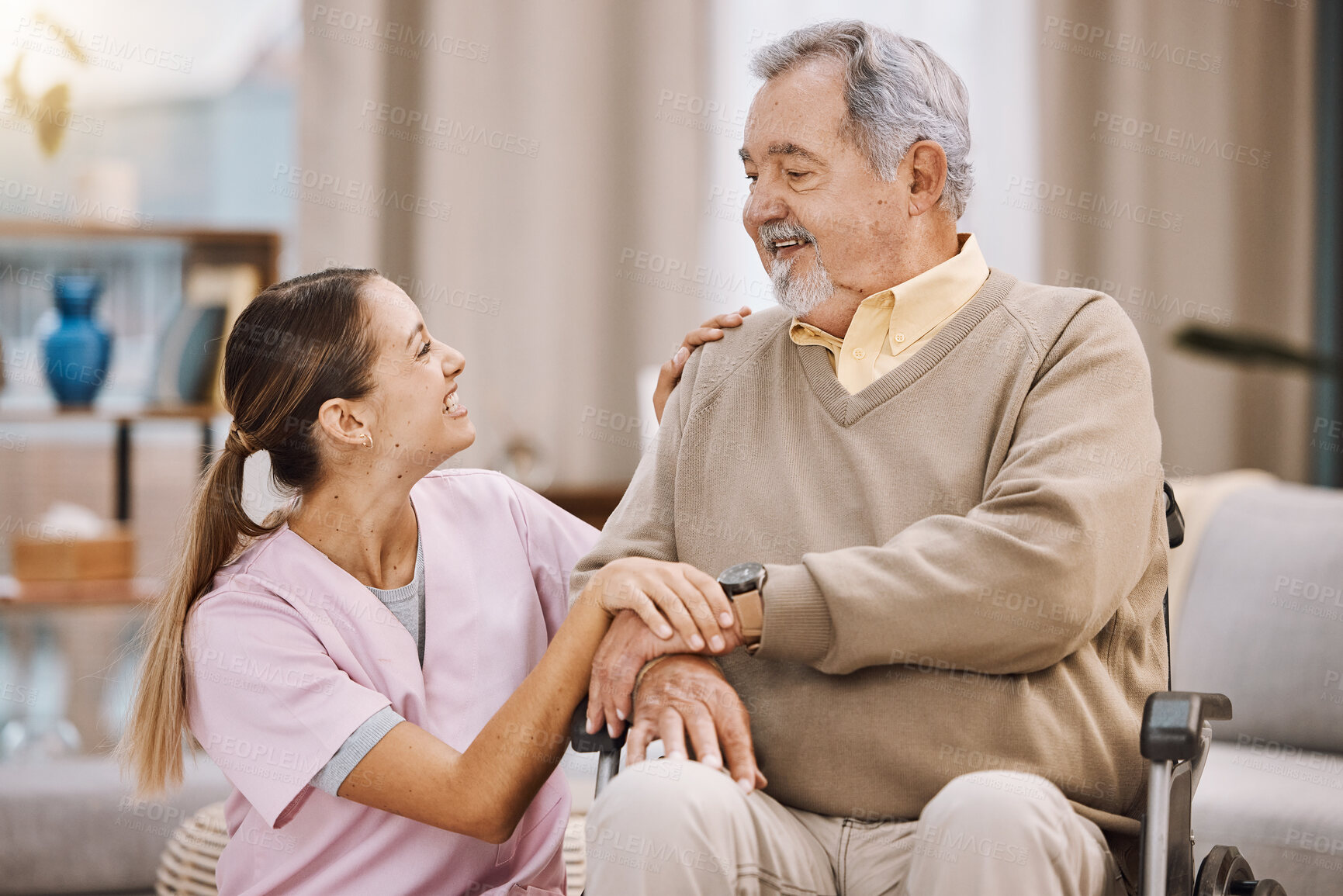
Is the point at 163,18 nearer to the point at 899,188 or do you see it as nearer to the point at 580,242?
the point at 580,242

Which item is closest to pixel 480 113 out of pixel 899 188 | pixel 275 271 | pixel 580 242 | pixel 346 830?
pixel 580 242

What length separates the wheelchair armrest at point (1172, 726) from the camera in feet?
4.03

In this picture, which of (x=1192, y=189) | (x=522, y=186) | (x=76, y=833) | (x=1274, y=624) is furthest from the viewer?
(x=1192, y=189)

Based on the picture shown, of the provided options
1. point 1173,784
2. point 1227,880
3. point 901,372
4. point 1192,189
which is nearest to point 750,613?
point 901,372

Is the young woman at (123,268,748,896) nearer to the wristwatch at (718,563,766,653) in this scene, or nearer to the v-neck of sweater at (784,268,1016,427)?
the wristwatch at (718,563,766,653)

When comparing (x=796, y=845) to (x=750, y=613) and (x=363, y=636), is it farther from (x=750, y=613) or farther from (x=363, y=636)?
(x=363, y=636)

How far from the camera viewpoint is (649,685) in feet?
4.61

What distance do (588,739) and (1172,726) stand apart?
605 millimetres

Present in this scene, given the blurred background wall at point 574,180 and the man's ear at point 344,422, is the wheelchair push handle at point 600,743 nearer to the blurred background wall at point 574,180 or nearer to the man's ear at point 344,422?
the man's ear at point 344,422

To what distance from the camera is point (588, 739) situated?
1.42 metres

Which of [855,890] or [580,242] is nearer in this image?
[855,890]

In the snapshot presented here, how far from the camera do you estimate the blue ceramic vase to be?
322 cm

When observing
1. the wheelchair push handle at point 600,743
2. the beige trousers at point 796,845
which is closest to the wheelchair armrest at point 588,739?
the wheelchair push handle at point 600,743

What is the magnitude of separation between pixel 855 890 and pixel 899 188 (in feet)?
2.79
